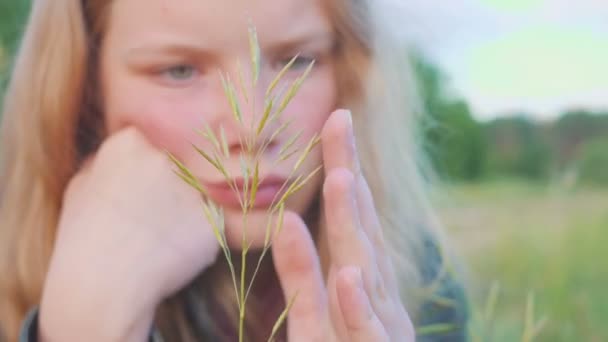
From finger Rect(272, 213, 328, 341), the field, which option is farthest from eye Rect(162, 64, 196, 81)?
the field

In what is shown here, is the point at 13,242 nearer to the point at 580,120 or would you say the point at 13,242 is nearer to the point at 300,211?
the point at 300,211

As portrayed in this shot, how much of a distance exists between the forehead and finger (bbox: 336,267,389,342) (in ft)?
1.49

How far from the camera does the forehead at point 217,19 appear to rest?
1.17m

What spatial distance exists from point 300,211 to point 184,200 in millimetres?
191

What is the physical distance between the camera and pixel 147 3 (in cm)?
123

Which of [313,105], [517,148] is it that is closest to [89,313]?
[313,105]

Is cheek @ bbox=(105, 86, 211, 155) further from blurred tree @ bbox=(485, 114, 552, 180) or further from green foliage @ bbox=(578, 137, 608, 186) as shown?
blurred tree @ bbox=(485, 114, 552, 180)

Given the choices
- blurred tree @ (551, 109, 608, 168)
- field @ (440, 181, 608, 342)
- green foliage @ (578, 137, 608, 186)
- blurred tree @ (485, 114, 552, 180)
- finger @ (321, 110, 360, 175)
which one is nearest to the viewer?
finger @ (321, 110, 360, 175)

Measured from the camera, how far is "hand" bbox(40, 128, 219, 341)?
3.78 ft

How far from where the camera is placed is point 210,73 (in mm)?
1207

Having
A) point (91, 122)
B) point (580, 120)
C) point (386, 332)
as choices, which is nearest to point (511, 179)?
point (580, 120)

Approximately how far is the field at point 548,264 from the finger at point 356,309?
0.54 metres

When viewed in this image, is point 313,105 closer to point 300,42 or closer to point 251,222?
point 300,42

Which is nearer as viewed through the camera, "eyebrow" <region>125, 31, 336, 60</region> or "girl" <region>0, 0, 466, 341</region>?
"girl" <region>0, 0, 466, 341</region>
